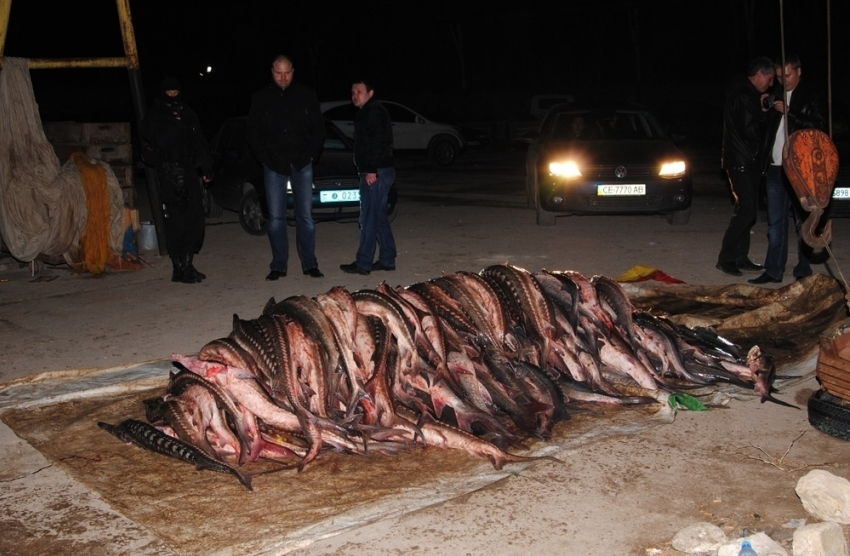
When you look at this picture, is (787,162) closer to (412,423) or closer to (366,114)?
(412,423)

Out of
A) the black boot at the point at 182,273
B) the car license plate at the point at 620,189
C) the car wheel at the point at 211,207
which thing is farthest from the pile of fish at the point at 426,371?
the car wheel at the point at 211,207

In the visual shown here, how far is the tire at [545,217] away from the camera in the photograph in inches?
488

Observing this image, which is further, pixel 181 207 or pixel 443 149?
pixel 443 149

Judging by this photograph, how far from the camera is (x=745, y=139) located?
9016mm

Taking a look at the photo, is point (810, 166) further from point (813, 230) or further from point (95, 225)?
point (95, 225)

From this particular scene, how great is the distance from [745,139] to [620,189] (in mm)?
2813

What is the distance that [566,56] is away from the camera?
136 feet

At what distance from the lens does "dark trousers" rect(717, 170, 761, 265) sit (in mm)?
9094

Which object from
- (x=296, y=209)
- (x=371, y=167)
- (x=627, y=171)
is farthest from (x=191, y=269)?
(x=627, y=171)

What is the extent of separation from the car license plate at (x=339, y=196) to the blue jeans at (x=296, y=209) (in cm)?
236

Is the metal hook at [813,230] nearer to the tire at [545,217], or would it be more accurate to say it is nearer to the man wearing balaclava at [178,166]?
the man wearing balaclava at [178,166]

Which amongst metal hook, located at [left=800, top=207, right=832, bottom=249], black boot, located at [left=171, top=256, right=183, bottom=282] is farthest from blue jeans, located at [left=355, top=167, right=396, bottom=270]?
metal hook, located at [left=800, top=207, right=832, bottom=249]

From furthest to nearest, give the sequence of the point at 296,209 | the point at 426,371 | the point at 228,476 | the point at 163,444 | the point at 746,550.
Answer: the point at 296,209, the point at 426,371, the point at 163,444, the point at 228,476, the point at 746,550

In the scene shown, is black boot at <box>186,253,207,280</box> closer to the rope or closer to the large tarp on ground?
the rope
